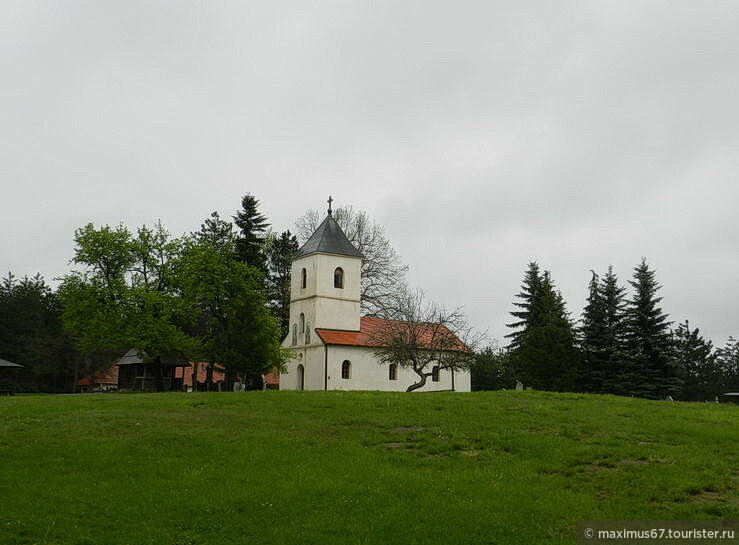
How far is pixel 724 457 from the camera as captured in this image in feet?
46.1

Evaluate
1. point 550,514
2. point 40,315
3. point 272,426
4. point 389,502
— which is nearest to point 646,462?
point 550,514

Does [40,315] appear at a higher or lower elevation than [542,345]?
higher

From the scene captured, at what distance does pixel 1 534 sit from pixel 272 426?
8850mm

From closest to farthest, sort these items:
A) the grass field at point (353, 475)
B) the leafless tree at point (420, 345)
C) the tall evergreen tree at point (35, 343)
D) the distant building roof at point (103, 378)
Result: the grass field at point (353, 475) → the leafless tree at point (420, 345) → the tall evergreen tree at point (35, 343) → the distant building roof at point (103, 378)

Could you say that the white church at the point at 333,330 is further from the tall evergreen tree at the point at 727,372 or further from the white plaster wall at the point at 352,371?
the tall evergreen tree at the point at 727,372

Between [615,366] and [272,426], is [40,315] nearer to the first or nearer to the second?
[615,366]

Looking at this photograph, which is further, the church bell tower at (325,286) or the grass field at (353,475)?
the church bell tower at (325,286)

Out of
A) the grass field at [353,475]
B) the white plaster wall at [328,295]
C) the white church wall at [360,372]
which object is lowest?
the grass field at [353,475]

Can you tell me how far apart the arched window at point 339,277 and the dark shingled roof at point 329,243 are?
127 centimetres

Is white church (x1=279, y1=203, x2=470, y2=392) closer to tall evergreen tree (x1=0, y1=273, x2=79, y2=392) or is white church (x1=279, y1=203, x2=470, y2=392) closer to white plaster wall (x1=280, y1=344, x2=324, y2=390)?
white plaster wall (x1=280, y1=344, x2=324, y2=390)

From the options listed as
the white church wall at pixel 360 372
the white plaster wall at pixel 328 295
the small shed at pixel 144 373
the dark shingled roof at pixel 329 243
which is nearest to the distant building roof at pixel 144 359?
the small shed at pixel 144 373

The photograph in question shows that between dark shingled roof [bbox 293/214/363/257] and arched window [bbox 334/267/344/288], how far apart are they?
1.27 m

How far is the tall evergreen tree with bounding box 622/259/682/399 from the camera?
155ft

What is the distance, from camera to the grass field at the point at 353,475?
10062 millimetres
